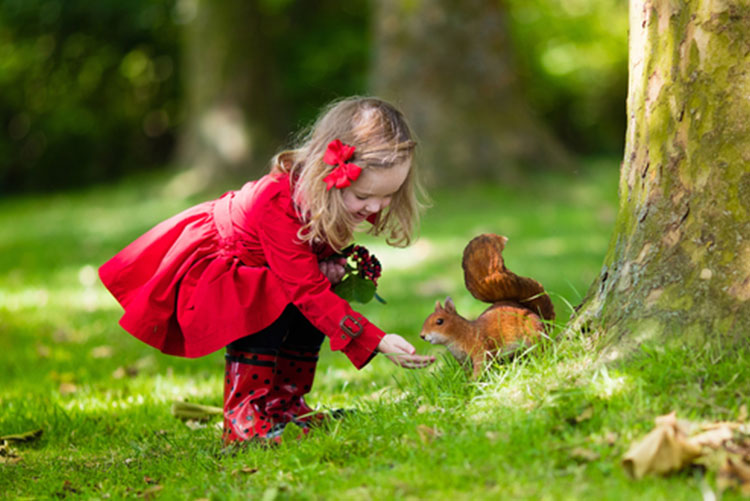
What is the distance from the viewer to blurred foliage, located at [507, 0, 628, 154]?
18391mm

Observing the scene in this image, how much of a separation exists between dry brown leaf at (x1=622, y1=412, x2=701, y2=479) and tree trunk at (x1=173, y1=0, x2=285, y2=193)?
1234 cm

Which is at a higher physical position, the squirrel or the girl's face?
the girl's face

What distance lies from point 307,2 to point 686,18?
60.1 feet

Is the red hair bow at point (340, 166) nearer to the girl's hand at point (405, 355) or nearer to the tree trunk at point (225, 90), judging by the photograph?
the girl's hand at point (405, 355)

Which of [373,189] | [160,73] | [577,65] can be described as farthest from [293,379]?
[160,73]

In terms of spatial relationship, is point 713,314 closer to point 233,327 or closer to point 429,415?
point 429,415

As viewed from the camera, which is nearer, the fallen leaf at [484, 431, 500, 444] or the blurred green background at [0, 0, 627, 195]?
the fallen leaf at [484, 431, 500, 444]

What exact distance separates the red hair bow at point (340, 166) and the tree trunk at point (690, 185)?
1001mm

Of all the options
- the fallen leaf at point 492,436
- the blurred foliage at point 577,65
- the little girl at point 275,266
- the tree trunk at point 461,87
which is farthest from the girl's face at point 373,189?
the blurred foliage at point 577,65

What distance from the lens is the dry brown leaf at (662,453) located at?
7.30ft

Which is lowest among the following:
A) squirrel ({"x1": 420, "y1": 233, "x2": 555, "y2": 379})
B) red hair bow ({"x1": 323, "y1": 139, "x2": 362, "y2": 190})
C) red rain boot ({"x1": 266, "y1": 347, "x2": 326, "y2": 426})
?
red rain boot ({"x1": 266, "y1": 347, "x2": 326, "y2": 426})

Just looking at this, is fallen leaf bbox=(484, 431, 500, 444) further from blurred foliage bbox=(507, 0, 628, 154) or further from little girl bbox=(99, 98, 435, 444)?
blurred foliage bbox=(507, 0, 628, 154)

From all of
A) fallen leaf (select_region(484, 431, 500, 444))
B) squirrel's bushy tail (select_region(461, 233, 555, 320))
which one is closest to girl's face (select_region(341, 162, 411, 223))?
squirrel's bushy tail (select_region(461, 233, 555, 320))

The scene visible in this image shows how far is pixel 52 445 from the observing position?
340 cm
